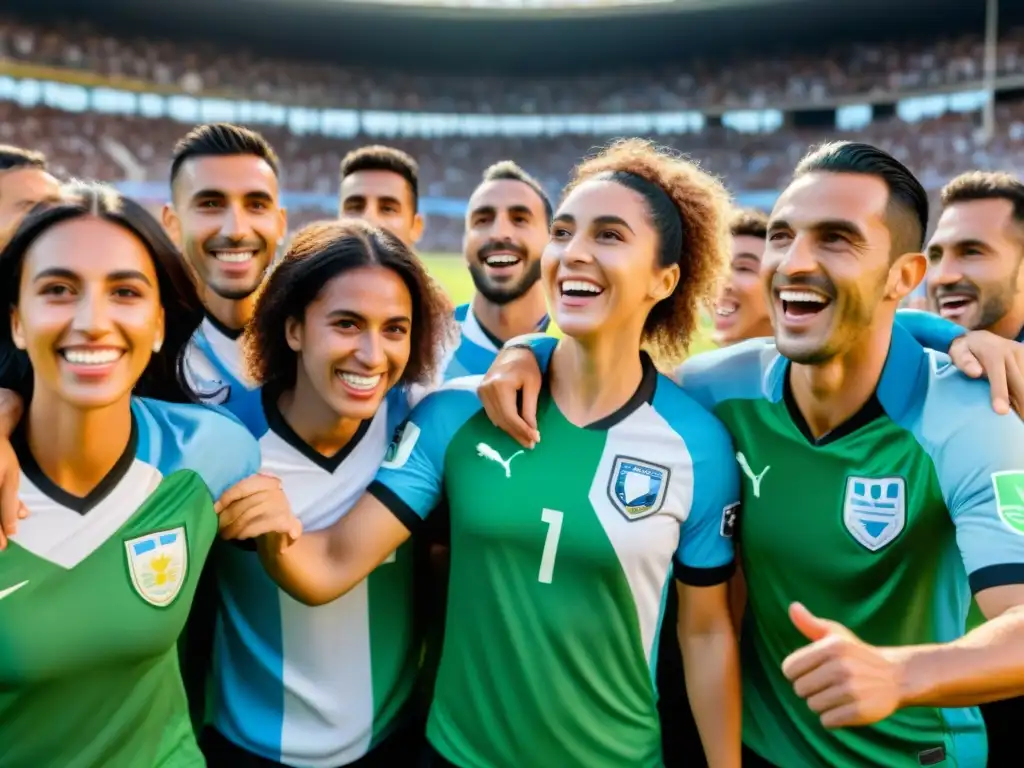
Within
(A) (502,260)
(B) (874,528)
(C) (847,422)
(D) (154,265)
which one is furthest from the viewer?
(A) (502,260)

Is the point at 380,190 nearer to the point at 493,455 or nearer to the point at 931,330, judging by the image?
the point at 493,455

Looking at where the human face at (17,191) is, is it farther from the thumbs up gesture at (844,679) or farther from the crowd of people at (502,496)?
the thumbs up gesture at (844,679)

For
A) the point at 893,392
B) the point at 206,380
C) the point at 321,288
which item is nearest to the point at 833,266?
the point at 893,392

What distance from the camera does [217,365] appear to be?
3248 mm

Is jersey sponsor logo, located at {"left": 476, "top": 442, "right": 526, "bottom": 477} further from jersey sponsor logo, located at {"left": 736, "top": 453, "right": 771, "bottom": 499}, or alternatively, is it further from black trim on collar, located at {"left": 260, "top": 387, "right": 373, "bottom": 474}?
jersey sponsor logo, located at {"left": 736, "top": 453, "right": 771, "bottom": 499}

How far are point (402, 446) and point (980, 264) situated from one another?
9.16 feet

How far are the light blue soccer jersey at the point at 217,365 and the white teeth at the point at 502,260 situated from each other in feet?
5.34

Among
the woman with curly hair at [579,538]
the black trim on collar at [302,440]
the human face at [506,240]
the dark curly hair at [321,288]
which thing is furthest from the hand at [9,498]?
the human face at [506,240]

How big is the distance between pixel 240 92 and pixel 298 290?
2656 cm

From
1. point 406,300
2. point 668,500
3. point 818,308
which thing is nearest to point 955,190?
point 818,308

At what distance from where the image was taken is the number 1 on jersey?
2.22 meters

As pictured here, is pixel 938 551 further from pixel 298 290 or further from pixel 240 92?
pixel 240 92

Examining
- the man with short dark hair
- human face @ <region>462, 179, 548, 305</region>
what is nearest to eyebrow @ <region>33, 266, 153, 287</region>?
the man with short dark hair

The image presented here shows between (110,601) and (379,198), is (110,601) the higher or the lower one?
the lower one
